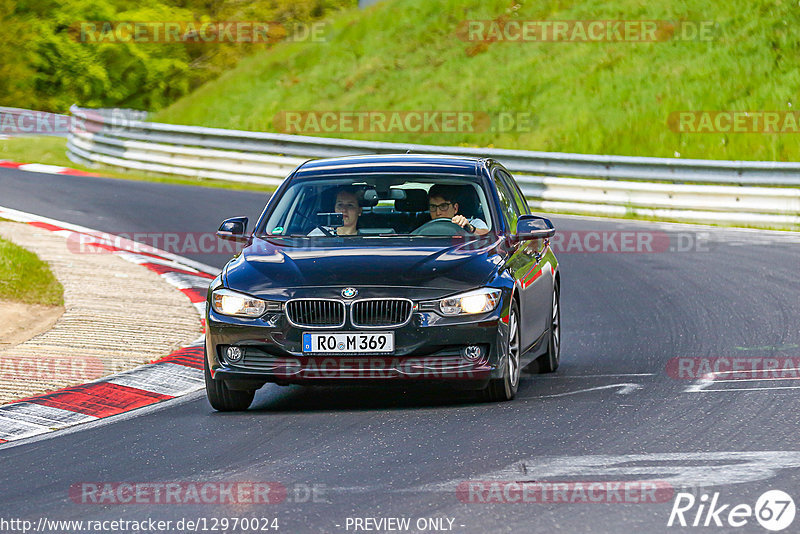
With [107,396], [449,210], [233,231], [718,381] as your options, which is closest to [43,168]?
[233,231]

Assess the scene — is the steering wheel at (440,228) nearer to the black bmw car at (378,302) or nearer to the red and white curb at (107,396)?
the black bmw car at (378,302)

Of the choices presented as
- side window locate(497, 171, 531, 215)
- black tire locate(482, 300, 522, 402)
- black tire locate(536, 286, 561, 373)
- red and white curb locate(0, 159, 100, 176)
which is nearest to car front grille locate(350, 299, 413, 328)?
black tire locate(482, 300, 522, 402)

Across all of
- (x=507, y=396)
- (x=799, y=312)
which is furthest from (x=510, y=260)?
(x=799, y=312)

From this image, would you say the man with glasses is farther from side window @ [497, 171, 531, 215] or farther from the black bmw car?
side window @ [497, 171, 531, 215]

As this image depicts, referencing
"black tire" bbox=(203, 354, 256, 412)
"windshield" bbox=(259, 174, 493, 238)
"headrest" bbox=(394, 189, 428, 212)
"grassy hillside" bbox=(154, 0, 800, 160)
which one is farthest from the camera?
"grassy hillside" bbox=(154, 0, 800, 160)

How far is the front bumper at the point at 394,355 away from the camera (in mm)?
8086

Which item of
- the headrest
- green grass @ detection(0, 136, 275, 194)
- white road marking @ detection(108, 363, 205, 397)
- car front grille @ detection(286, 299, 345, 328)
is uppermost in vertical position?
the headrest

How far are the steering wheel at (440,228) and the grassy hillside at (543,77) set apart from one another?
55.3 feet

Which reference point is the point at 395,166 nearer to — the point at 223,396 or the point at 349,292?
the point at 349,292

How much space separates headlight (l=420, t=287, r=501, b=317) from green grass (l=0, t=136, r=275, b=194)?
18.2m

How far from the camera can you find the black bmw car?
8.09 meters

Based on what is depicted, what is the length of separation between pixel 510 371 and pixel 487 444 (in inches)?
56.9

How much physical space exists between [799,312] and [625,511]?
729 centimetres

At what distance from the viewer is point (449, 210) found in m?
9.38
